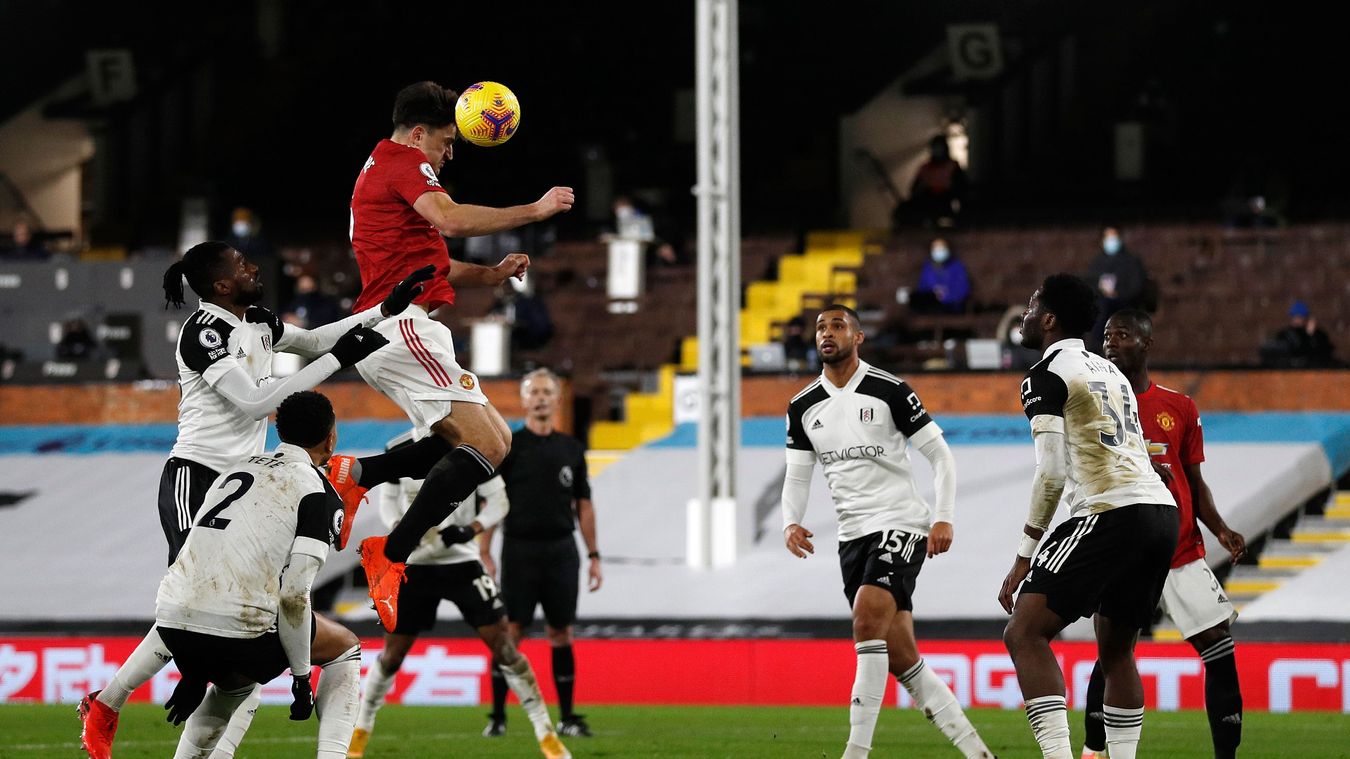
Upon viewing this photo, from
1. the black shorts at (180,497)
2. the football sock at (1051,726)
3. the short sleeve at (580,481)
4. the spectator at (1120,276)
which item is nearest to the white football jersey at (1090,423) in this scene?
the football sock at (1051,726)

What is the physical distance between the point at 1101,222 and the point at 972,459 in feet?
22.5

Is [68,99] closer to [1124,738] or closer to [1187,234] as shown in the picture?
[1187,234]

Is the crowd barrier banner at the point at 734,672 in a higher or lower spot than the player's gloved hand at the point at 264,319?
lower

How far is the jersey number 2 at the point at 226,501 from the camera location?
6965 mm

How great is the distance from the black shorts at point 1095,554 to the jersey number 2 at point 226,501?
120 inches

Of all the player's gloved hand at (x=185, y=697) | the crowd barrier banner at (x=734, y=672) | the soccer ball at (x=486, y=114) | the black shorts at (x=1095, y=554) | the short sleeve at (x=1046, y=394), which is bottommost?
the crowd barrier banner at (x=734, y=672)

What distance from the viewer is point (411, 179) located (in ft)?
25.1

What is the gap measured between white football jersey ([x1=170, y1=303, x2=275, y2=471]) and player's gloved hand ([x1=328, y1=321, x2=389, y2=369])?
403 mm

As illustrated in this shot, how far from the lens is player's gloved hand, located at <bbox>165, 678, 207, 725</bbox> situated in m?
7.09

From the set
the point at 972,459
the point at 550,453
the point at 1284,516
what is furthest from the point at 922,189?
the point at 550,453

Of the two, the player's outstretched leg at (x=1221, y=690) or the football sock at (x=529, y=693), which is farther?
the football sock at (x=529, y=693)

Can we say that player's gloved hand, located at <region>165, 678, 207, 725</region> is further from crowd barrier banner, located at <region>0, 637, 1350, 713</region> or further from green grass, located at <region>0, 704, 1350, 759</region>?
crowd barrier banner, located at <region>0, 637, 1350, 713</region>

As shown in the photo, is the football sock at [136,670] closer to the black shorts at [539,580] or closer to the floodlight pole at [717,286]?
the black shorts at [539,580]

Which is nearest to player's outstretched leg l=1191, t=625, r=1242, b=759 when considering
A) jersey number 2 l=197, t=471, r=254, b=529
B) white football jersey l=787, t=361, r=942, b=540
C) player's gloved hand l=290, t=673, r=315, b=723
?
white football jersey l=787, t=361, r=942, b=540
